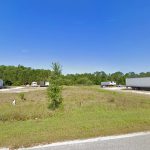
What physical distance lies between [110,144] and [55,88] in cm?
902

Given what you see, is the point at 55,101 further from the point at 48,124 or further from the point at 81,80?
the point at 81,80

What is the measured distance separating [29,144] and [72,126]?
248cm

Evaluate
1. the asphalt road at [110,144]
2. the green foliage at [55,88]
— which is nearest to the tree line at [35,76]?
the green foliage at [55,88]

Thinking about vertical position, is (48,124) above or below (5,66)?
below

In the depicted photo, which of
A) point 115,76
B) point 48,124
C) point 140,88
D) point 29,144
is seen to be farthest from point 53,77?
point 115,76

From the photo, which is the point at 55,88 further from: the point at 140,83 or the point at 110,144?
the point at 140,83

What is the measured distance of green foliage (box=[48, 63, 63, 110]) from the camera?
47.4 feet

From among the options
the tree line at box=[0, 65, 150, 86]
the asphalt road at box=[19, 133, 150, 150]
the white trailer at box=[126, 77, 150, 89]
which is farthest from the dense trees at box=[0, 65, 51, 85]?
the asphalt road at box=[19, 133, 150, 150]

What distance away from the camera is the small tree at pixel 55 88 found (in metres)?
14.4

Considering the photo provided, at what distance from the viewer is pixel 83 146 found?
18.4 ft

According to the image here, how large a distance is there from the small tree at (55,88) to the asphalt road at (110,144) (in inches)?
329

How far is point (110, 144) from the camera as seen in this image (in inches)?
228

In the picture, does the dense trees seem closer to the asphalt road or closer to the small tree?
the small tree

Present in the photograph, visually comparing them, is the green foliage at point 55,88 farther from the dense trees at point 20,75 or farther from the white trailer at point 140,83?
the dense trees at point 20,75
